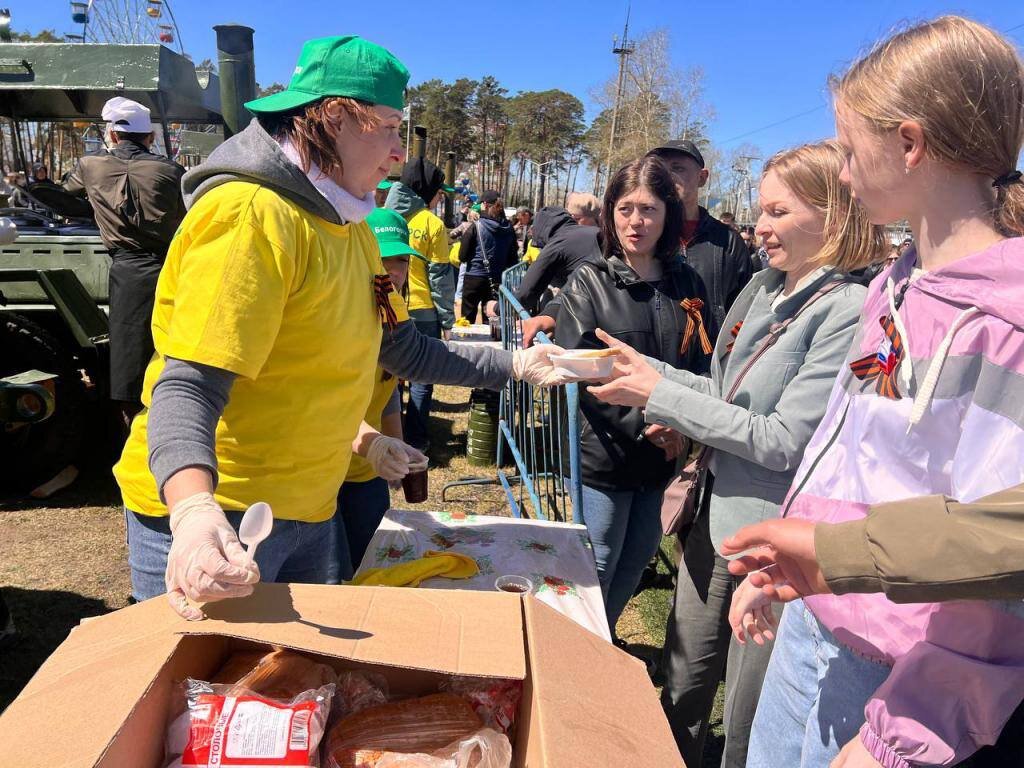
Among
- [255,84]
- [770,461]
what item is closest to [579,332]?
[770,461]

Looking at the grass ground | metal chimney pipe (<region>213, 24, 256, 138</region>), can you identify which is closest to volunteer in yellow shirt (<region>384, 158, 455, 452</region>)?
the grass ground

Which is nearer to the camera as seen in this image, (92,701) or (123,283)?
(92,701)

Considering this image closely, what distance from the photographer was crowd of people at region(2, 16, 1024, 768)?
3.20 ft

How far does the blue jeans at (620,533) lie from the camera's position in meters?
2.47

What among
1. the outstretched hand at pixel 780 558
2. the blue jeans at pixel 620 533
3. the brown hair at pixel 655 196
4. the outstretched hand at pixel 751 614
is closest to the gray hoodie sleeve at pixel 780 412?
the outstretched hand at pixel 751 614

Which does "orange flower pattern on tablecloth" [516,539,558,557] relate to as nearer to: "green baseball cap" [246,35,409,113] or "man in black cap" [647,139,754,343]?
"green baseball cap" [246,35,409,113]

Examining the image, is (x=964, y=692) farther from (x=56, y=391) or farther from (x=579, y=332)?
(x=56, y=391)

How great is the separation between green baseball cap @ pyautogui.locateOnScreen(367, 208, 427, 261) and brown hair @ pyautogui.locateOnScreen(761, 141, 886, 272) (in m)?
2.09

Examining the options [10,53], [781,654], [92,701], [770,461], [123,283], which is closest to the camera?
[92,701]

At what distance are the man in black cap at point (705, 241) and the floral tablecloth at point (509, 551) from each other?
1838 millimetres

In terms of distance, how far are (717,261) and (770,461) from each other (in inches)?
82.6

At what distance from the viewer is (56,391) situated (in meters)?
4.10

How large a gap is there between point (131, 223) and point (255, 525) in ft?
11.8

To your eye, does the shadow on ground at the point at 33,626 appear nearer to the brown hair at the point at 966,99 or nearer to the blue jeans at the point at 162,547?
the blue jeans at the point at 162,547
